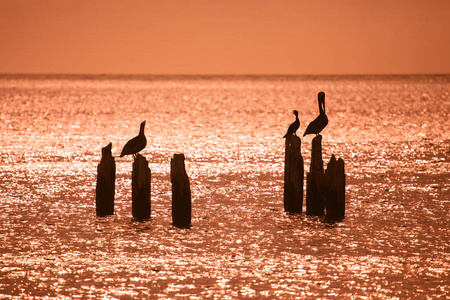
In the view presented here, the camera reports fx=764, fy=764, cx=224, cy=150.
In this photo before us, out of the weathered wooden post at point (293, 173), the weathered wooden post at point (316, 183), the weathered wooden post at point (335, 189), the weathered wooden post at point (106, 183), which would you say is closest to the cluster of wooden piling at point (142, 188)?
the weathered wooden post at point (106, 183)

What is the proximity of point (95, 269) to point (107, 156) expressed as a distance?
159 inches

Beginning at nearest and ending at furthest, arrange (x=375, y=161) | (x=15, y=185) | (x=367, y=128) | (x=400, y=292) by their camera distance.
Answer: (x=400, y=292) < (x=15, y=185) < (x=375, y=161) < (x=367, y=128)

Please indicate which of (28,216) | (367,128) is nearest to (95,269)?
(28,216)

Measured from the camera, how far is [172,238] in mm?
17359

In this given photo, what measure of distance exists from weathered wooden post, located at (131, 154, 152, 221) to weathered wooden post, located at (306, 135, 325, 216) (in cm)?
394

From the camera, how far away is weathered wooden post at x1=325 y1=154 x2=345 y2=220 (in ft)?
59.2

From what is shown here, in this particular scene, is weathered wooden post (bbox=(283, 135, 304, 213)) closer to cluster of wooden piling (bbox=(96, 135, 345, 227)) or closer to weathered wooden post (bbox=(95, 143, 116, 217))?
cluster of wooden piling (bbox=(96, 135, 345, 227))

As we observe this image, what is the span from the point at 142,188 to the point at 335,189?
4.64 meters

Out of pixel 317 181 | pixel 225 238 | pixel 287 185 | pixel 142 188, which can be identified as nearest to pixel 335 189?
pixel 317 181

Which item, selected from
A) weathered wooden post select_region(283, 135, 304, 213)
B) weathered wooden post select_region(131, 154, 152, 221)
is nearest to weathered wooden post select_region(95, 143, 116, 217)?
weathered wooden post select_region(131, 154, 152, 221)

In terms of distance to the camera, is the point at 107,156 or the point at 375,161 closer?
the point at 107,156

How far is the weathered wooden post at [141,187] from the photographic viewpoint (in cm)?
1800

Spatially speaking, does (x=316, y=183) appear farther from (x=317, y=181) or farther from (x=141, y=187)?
(x=141, y=187)

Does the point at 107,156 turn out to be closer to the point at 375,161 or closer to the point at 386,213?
the point at 386,213
